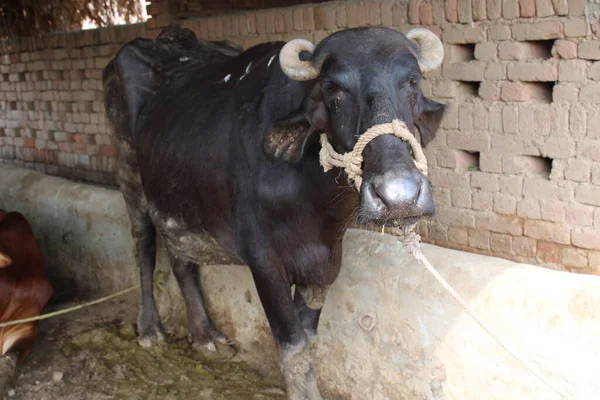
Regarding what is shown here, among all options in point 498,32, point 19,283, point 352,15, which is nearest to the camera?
point 498,32

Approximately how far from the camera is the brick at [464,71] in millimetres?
3604

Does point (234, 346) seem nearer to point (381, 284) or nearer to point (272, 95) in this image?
point (381, 284)

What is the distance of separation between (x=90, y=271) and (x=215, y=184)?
2.51m

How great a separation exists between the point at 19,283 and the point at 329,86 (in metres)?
2.64

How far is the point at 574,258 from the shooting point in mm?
3348

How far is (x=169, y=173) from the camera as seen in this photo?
12.0 ft

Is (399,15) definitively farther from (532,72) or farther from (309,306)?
(309,306)

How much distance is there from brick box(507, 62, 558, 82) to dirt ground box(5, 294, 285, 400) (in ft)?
6.59

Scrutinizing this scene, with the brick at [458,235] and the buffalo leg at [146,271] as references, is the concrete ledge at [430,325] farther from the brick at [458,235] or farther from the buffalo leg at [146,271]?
the brick at [458,235]

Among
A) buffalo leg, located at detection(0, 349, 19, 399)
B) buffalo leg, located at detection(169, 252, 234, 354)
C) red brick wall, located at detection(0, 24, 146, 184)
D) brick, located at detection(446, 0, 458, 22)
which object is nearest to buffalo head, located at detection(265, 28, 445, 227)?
brick, located at detection(446, 0, 458, 22)

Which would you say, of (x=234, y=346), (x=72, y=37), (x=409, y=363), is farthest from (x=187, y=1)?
(x=409, y=363)

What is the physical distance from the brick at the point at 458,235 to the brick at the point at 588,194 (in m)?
0.65

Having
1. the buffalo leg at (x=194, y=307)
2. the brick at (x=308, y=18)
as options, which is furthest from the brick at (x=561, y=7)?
the buffalo leg at (x=194, y=307)

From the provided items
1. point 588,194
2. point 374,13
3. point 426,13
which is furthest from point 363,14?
point 588,194
